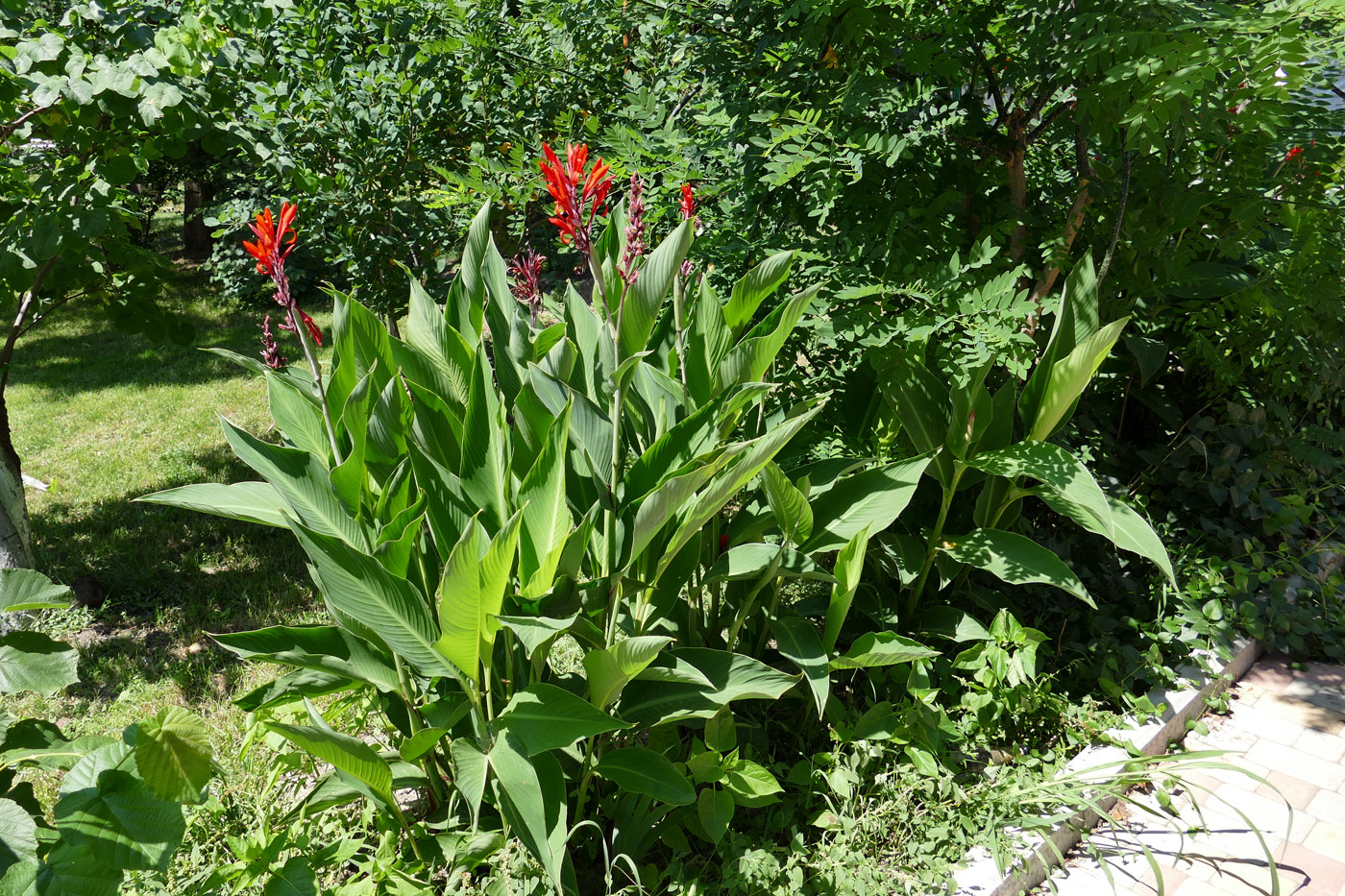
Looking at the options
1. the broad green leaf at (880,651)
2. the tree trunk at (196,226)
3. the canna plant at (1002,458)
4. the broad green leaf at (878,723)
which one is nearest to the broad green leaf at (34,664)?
the broad green leaf at (880,651)

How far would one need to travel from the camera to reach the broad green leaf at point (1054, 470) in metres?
2.39

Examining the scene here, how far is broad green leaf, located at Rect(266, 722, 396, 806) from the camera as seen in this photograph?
166 centimetres

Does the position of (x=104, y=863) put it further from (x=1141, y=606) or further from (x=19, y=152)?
(x=19, y=152)

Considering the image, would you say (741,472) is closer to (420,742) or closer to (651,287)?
(651,287)

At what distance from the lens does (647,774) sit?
1.95 meters

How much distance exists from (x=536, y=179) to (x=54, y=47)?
5.45ft

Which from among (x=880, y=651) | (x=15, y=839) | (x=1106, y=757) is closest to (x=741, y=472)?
(x=880, y=651)

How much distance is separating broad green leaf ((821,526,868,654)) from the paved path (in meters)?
0.89

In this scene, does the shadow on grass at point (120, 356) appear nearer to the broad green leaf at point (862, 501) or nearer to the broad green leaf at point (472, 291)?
the broad green leaf at point (472, 291)

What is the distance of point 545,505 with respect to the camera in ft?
6.12

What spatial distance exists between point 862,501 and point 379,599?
131 centimetres

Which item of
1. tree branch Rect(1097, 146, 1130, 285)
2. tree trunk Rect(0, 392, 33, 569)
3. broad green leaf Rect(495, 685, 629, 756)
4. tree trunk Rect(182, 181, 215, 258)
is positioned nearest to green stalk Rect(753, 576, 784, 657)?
broad green leaf Rect(495, 685, 629, 756)

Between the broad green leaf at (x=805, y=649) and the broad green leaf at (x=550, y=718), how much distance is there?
0.62 metres

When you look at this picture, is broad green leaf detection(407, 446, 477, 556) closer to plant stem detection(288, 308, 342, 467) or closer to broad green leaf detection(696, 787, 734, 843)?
plant stem detection(288, 308, 342, 467)
